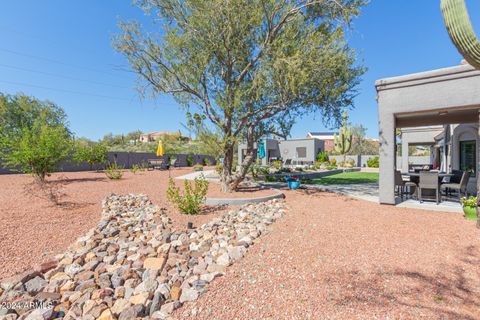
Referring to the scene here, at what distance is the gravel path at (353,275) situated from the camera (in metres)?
2.36

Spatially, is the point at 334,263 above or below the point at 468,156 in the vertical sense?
below

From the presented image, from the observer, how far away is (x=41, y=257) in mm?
3662

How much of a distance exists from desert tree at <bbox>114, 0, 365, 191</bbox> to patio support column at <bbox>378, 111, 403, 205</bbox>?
1904 millimetres

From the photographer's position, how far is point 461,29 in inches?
115

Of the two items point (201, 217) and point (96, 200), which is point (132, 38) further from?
point (201, 217)

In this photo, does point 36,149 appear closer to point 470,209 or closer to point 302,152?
point 470,209

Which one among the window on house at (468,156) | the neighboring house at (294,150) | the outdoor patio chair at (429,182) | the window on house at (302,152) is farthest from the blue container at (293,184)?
the window on house at (302,152)

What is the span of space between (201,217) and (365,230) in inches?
150

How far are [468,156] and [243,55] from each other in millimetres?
12687

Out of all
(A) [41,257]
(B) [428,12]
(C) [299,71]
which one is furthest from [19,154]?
(B) [428,12]

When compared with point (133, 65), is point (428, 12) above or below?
above

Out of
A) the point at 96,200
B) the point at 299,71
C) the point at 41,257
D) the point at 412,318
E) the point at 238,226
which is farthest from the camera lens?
the point at 96,200

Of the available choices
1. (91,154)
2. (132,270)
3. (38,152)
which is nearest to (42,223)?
(132,270)

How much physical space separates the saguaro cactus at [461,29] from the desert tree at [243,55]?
13.1 feet
